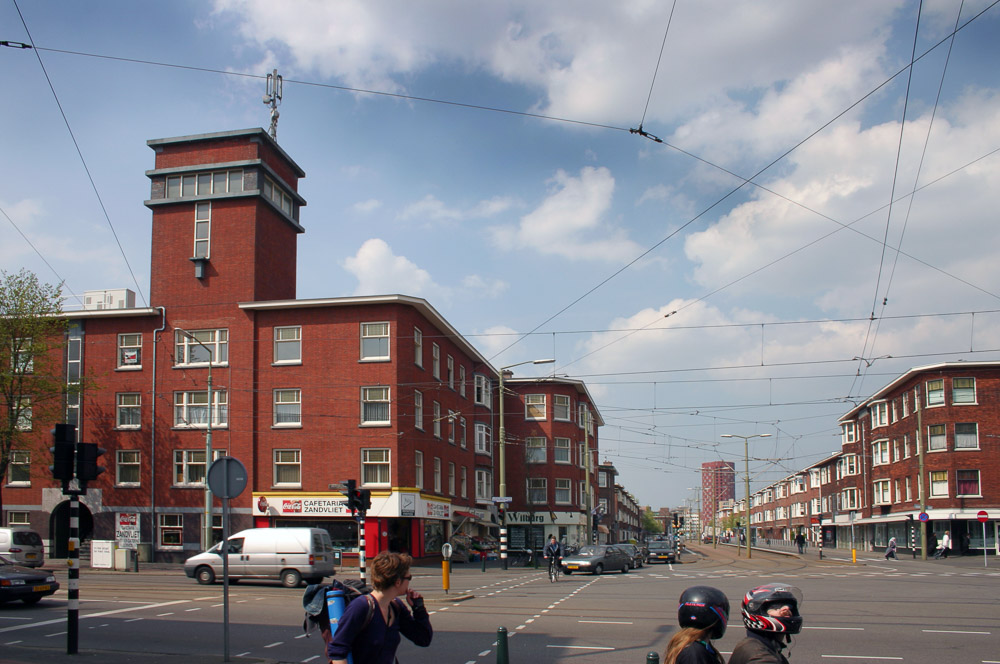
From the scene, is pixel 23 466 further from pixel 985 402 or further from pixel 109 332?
pixel 985 402

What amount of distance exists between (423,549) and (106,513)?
50.0 ft

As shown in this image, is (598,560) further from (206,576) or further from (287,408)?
(206,576)

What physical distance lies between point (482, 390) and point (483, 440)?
3.20 m

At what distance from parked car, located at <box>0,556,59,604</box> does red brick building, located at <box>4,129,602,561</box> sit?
18.7m

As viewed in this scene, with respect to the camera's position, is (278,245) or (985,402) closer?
(278,245)

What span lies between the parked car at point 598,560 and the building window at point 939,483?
85.3ft

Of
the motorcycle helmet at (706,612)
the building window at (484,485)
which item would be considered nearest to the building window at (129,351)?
the building window at (484,485)

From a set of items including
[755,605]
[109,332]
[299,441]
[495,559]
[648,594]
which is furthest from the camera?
[495,559]

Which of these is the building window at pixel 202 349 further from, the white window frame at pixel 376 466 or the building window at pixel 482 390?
the building window at pixel 482 390

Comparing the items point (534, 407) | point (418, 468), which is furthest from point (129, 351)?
point (534, 407)

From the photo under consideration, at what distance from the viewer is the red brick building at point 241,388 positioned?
38938 millimetres

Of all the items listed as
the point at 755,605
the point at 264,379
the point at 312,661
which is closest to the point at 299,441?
the point at 264,379

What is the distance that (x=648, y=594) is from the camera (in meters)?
23.5

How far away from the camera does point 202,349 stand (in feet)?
133
